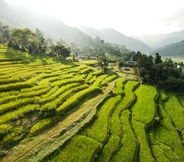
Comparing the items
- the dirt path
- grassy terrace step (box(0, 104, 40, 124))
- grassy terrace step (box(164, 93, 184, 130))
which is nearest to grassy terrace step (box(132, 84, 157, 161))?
grassy terrace step (box(164, 93, 184, 130))

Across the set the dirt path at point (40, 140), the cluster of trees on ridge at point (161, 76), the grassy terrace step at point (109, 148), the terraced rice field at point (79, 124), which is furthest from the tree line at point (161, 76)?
the grassy terrace step at point (109, 148)

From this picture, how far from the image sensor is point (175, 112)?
116 ft

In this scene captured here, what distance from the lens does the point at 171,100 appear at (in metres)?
42.3

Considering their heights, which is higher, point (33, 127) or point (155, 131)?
point (33, 127)

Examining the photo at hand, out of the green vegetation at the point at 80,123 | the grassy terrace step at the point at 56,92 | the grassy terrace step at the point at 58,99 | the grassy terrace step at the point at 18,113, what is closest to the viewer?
the green vegetation at the point at 80,123

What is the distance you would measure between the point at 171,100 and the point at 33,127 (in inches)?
1363

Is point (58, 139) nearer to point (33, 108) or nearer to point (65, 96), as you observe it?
point (33, 108)

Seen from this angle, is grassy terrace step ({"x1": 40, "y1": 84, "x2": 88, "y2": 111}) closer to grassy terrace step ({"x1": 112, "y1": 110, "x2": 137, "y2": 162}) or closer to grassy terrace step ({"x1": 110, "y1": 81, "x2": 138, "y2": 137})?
grassy terrace step ({"x1": 110, "y1": 81, "x2": 138, "y2": 137})

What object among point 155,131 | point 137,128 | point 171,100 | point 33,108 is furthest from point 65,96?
point 171,100

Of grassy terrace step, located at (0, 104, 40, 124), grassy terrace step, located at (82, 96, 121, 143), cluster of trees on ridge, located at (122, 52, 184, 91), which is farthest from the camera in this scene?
cluster of trees on ridge, located at (122, 52, 184, 91)

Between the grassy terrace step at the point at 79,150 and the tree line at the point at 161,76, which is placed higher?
the tree line at the point at 161,76

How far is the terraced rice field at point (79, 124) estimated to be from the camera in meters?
18.4

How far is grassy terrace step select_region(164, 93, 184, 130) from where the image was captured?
103ft

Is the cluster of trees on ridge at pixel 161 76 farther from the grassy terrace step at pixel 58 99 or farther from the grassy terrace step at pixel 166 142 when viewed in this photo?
the grassy terrace step at pixel 58 99
